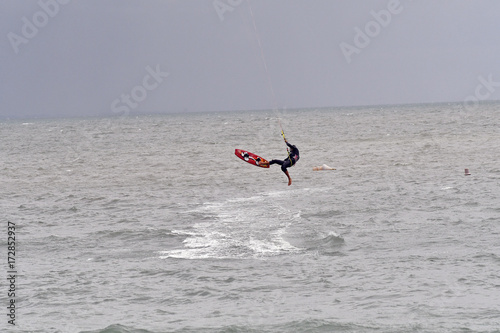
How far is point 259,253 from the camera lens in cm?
1795

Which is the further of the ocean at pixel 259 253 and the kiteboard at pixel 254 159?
the kiteboard at pixel 254 159

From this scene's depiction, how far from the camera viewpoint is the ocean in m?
13.3

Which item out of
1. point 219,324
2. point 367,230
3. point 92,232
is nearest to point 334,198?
point 367,230

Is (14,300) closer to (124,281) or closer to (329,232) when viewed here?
(124,281)

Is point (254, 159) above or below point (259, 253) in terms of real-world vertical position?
above

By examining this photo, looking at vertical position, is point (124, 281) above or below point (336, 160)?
below

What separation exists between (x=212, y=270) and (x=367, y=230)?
6123 millimetres

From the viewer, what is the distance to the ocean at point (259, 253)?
1327 centimetres

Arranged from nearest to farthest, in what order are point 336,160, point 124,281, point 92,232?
point 124,281
point 92,232
point 336,160

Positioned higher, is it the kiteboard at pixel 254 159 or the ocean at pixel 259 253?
the kiteboard at pixel 254 159

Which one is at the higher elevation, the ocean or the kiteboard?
the kiteboard

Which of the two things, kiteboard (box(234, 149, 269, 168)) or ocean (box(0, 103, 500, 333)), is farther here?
kiteboard (box(234, 149, 269, 168))

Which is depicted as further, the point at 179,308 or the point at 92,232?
the point at 92,232

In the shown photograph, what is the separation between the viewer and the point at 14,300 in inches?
581
